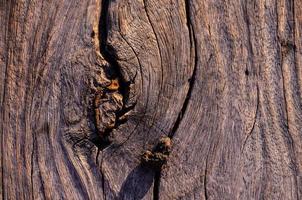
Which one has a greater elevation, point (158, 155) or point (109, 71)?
point (109, 71)

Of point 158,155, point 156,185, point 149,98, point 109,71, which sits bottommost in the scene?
point 156,185

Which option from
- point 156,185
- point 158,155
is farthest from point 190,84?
point 156,185

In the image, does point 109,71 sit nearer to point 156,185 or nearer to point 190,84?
point 190,84

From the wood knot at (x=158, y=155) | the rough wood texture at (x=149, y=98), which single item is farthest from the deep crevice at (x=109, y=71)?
the wood knot at (x=158, y=155)

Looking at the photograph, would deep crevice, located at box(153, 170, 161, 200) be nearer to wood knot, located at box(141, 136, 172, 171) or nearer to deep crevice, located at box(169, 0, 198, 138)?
wood knot, located at box(141, 136, 172, 171)

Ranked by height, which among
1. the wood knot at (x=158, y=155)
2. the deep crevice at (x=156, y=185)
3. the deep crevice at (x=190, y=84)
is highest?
the deep crevice at (x=190, y=84)

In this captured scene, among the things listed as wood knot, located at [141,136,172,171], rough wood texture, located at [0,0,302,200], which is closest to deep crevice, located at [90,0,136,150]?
rough wood texture, located at [0,0,302,200]

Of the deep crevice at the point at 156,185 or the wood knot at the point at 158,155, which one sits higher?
the wood knot at the point at 158,155

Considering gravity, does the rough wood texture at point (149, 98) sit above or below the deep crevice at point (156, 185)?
above

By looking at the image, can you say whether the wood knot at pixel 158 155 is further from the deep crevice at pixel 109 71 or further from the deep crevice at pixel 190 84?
the deep crevice at pixel 109 71

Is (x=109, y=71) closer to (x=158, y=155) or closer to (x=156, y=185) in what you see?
(x=158, y=155)
